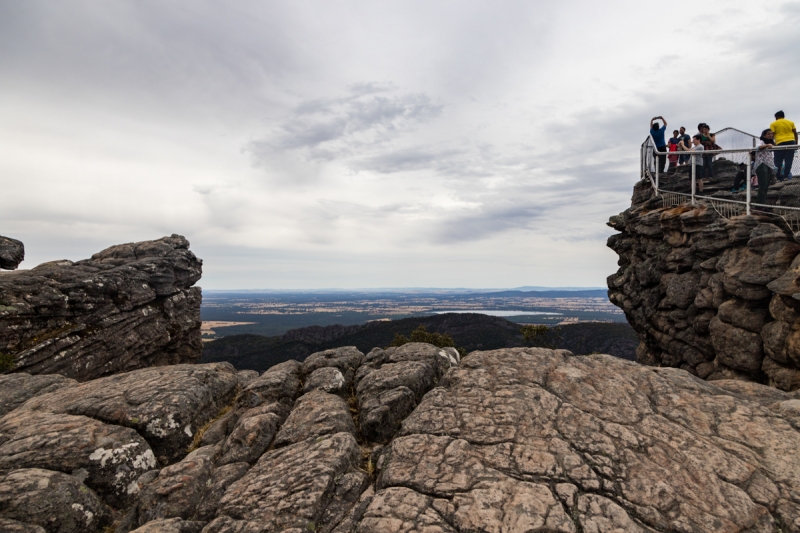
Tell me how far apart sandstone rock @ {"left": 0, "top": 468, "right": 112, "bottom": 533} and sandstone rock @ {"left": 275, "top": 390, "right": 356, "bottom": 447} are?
3721 mm

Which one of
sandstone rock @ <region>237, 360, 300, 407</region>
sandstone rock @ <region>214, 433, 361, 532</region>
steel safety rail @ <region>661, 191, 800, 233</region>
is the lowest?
sandstone rock @ <region>214, 433, 361, 532</region>

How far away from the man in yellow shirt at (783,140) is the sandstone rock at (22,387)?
110 feet

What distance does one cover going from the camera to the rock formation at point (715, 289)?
15562 millimetres

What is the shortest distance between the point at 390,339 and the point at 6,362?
103 meters

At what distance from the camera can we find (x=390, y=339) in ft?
388

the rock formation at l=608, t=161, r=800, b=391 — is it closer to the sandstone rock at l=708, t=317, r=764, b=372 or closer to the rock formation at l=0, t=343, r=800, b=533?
the sandstone rock at l=708, t=317, r=764, b=372

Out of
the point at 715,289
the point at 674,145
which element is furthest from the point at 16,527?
the point at 674,145

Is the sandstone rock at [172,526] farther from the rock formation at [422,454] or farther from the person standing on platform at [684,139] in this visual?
the person standing on platform at [684,139]

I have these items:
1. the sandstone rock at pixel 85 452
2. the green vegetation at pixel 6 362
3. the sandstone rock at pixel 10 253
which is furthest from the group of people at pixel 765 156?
the sandstone rock at pixel 10 253

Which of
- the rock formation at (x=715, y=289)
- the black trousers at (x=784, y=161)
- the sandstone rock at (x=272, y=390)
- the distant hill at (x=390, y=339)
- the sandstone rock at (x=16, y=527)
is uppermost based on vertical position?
the black trousers at (x=784, y=161)

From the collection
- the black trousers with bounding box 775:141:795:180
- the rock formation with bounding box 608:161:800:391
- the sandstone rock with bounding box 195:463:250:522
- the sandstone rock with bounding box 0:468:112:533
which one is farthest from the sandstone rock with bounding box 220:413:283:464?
the black trousers with bounding box 775:141:795:180

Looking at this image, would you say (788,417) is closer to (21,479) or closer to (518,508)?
(518,508)

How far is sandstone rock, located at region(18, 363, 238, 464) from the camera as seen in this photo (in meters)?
9.44

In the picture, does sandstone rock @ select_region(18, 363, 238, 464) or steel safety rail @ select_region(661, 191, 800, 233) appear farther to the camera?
steel safety rail @ select_region(661, 191, 800, 233)
